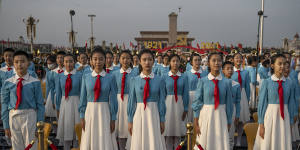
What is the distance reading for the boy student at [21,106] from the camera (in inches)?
163

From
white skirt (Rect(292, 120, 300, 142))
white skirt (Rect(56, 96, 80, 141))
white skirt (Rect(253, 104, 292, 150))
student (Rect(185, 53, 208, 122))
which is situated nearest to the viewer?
white skirt (Rect(253, 104, 292, 150))

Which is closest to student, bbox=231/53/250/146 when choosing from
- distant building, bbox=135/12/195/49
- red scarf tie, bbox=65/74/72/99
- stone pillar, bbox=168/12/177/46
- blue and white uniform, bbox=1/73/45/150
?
red scarf tie, bbox=65/74/72/99

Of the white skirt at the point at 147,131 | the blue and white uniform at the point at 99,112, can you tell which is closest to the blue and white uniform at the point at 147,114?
the white skirt at the point at 147,131

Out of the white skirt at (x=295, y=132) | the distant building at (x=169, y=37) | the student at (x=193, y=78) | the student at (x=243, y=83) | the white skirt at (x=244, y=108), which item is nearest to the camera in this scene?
the white skirt at (x=295, y=132)

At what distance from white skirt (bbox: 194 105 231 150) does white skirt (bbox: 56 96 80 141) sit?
295 centimetres

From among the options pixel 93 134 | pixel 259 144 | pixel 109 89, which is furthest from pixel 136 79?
pixel 259 144

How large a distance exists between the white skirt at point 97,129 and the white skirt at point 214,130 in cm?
159

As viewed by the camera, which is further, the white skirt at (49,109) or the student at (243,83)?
the white skirt at (49,109)

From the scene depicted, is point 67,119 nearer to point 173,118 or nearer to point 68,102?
point 68,102

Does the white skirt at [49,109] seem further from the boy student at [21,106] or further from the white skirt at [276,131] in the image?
the white skirt at [276,131]

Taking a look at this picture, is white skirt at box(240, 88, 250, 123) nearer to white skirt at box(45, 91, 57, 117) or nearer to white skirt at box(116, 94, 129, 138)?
white skirt at box(116, 94, 129, 138)

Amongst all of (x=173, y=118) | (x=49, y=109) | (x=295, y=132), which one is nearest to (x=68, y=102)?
(x=173, y=118)

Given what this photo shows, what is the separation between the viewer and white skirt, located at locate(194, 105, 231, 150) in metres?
4.12

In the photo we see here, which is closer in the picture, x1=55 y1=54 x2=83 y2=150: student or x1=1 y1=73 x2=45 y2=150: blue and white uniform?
x1=1 y1=73 x2=45 y2=150: blue and white uniform
